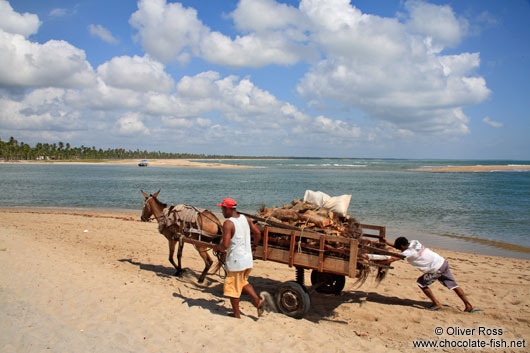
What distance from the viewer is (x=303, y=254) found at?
5.84m

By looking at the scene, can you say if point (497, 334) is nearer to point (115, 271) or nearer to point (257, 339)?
point (257, 339)

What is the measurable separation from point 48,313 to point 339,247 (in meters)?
4.74

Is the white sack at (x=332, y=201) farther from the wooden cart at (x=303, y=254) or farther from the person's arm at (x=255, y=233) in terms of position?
the person's arm at (x=255, y=233)

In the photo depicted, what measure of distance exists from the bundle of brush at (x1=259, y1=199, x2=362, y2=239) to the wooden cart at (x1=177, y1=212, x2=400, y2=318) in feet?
0.63

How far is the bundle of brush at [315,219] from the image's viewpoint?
5992 mm

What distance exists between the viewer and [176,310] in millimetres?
5895

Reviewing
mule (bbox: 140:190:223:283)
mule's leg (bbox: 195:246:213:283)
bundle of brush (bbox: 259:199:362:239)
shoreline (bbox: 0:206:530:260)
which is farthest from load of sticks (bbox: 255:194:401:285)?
shoreline (bbox: 0:206:530:260)

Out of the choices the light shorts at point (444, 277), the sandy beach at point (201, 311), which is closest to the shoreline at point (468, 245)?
the sandy beach at point (201, 311)

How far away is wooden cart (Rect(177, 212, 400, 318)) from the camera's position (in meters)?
5.54

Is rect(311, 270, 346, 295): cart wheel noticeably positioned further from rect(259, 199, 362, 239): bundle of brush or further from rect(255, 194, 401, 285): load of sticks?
rect(259, 199, 362, 239): bundle of brush

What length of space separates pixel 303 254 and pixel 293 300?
2.86ft

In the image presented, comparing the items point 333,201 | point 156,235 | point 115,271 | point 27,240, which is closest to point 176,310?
point 115,271

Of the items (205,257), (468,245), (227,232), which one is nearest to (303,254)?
(227,232)

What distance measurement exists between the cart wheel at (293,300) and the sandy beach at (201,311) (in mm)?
160
